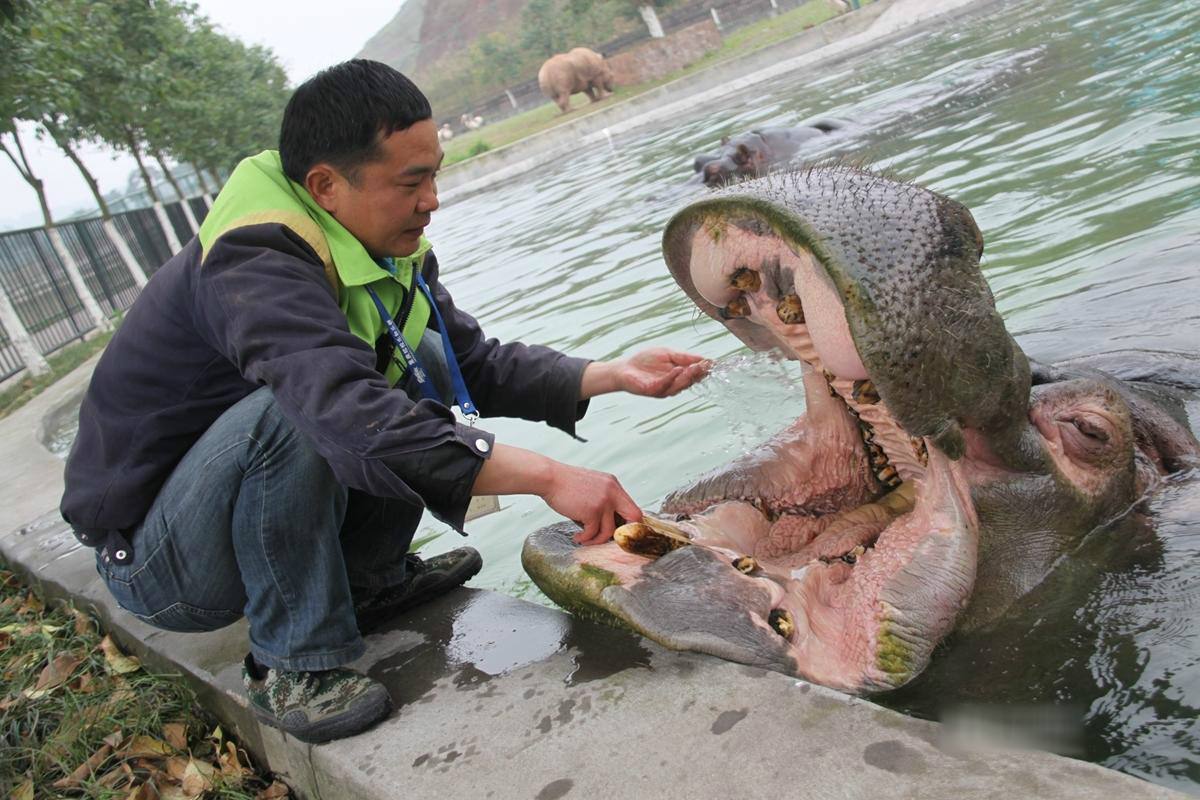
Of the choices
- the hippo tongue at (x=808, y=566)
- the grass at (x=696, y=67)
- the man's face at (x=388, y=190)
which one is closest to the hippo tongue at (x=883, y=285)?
the hippo tongue at (x=808, y=566)

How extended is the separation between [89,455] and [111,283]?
19268 mm

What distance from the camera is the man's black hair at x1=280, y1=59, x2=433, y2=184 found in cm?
258

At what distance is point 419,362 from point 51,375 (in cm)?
1162

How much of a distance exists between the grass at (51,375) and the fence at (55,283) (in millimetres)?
406

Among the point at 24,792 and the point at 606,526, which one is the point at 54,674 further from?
the point at 606,526

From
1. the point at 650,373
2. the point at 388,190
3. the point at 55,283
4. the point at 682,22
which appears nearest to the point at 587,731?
the point at 650,373

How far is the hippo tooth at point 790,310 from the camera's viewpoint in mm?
1992

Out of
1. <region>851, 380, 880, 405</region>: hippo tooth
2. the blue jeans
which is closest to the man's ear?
the blue jeans

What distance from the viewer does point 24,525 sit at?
199 inches

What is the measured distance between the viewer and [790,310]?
200cm

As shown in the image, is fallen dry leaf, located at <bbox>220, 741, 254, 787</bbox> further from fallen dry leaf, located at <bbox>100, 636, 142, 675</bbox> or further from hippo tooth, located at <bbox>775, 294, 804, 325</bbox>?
hippo tooth, located at <bbox>775, 294, 804, 325</bbox>

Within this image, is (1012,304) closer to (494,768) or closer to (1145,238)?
(1145,238)

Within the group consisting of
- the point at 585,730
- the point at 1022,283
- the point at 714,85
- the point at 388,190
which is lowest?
the point at 1022,283

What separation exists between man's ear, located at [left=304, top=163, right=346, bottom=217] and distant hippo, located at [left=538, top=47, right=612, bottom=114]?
33.4 metres
